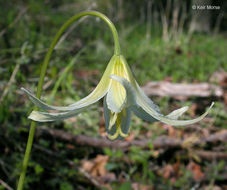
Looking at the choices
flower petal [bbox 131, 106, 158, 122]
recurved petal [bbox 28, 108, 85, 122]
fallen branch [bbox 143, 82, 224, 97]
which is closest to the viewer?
recurved petal [bbox 28, 108, 85, 122]

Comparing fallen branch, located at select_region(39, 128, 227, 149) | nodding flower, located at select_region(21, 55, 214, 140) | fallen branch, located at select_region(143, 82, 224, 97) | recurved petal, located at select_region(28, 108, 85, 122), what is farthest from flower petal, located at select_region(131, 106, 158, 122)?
fallen branch, located at select_region(143, 82, 224, 97)

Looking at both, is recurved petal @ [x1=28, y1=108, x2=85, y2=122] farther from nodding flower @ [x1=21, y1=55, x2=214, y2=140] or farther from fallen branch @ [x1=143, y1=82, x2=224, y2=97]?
fallen branch @ [x1=143, y1=82, x2=224, y2=97]

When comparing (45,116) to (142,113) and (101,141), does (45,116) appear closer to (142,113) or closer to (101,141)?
(142,113)

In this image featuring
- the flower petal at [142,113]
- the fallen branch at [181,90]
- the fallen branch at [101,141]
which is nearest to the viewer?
the flower petal at [142,113]

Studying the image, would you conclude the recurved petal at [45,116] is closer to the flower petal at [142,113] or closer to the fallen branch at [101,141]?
the flower petal at [142,113]

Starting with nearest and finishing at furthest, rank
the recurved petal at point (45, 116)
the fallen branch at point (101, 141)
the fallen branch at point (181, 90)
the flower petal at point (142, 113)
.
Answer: the recurved petal at point (45, 116) < the flower petal at point (142, 113) < the fallen branch at point (101, 141) < the fallen branch at point (181, 90)

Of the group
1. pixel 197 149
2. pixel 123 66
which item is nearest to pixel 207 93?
pixel 197 149

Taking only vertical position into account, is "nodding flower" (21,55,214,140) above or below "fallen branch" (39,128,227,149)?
above

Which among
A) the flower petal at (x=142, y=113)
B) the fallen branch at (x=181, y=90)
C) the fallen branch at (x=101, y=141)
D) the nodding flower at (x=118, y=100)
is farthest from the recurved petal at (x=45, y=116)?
the fallen branch at (x=181, y=90)

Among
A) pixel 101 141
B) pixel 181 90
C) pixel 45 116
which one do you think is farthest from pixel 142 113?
pixel 181 90
